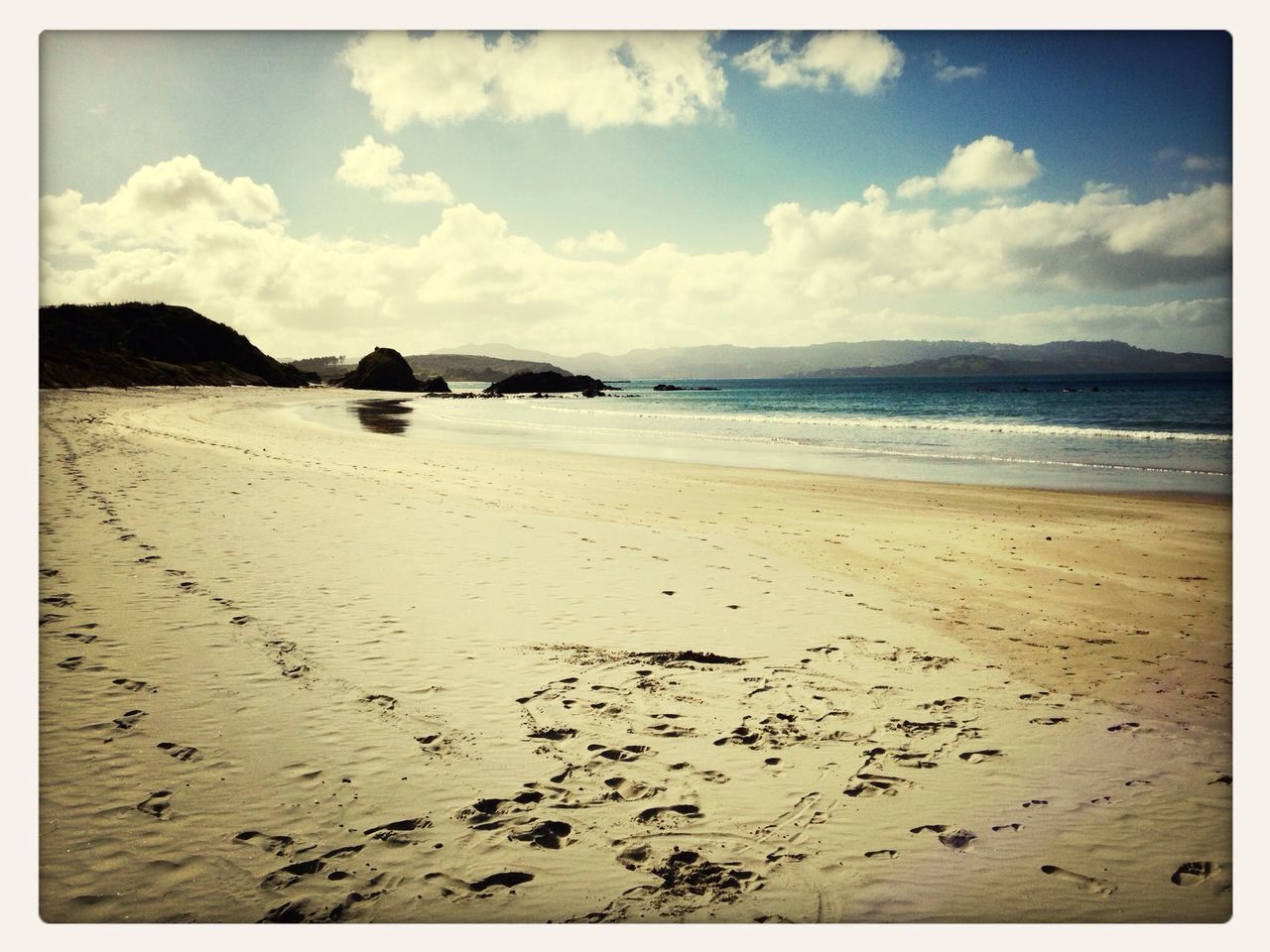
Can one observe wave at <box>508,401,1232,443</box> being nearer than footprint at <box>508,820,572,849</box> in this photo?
No

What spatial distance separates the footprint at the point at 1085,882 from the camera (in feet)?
11.1

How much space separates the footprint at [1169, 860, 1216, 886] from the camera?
3.51m

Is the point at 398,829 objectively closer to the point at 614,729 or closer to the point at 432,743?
the point at 432,743

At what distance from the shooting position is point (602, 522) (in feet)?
32.9

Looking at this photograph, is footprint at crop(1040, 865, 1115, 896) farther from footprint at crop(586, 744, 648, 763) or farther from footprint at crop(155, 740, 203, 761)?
footprint at crop(155, 740, 203, 761)

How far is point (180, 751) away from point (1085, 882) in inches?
188

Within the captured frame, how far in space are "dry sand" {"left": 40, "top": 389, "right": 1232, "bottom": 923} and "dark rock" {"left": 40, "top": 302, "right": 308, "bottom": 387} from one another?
4.24 feet

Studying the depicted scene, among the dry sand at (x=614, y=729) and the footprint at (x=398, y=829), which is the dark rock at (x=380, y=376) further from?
the footprint at (x=398, y=829)

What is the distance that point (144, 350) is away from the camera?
3634 cm

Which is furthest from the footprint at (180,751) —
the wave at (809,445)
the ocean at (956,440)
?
the wave at (809,445)

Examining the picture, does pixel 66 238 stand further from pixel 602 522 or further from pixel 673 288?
pixel 602 522

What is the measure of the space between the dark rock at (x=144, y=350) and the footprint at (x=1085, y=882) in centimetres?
774

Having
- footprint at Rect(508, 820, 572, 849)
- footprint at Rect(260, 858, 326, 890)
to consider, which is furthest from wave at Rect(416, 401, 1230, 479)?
footprint at Rect(260, 858, 326, 890)

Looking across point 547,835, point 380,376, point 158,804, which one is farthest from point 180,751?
point 380,376
